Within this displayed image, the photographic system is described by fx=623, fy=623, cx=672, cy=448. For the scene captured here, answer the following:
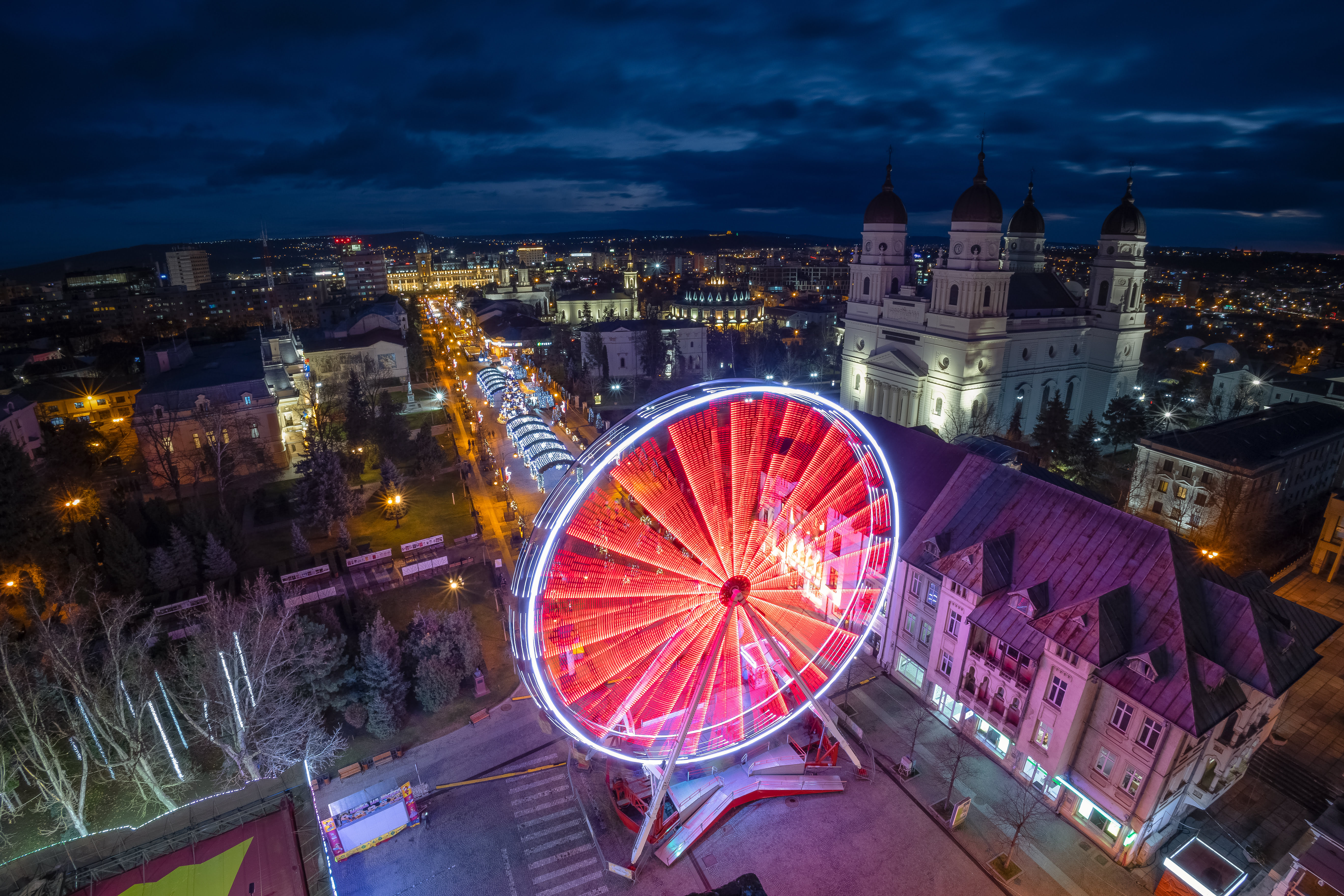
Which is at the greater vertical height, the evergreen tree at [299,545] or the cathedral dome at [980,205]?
the cathedral dome at [980,205]

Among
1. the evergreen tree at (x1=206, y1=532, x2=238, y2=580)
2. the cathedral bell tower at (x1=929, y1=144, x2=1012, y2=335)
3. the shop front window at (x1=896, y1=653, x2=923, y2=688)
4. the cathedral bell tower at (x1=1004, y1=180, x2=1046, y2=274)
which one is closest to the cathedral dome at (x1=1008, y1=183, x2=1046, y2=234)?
the cathedral bell tower at (x1=1004, y1=180, x2=1046, y2=274)

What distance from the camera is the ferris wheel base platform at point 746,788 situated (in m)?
21.2

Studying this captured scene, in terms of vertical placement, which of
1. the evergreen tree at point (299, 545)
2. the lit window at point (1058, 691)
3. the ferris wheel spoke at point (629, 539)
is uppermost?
the ferris wheel spoke at point (629, 539)

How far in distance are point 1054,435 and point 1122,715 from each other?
1383 inches

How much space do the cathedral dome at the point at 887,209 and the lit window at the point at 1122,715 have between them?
172 feet

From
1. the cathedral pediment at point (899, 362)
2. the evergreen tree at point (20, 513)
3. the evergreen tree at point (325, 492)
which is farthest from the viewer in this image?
the cathedral pediment at point (899, 362)

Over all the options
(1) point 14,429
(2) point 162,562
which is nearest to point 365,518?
(2) point 162,562

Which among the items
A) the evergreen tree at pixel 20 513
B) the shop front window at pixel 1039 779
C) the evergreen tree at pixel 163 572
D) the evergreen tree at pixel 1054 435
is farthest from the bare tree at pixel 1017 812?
the evergreen tree at pixel 20 513

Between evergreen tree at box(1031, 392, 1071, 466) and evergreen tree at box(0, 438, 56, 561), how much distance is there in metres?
63.2

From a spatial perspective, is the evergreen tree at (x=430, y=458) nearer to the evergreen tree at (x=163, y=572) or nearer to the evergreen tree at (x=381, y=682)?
the evergreen tree at (x=163, y=572)

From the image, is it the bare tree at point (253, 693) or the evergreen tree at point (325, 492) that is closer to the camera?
the bare tree at point (253, 693)

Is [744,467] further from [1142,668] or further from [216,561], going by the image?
[216,561]

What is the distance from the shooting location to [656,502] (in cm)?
1744

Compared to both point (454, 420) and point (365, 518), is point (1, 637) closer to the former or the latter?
point (365, 518)
